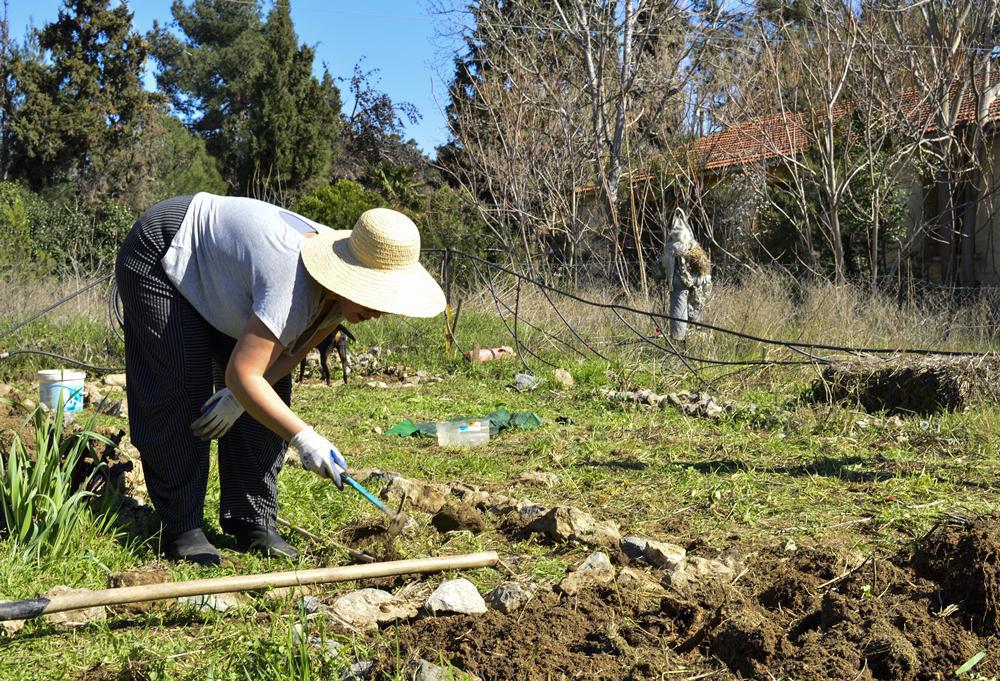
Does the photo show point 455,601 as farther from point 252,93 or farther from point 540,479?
point 252,93

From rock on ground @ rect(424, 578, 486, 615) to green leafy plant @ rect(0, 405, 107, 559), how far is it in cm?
135

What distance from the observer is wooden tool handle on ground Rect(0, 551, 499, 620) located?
239 cm

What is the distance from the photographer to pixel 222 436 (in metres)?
3.39

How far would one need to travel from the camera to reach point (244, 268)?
9.78 feet

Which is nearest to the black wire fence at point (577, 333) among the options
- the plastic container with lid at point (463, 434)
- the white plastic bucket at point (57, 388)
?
the white plastic bucket at point (57, 388)

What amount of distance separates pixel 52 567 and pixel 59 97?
21.7 m

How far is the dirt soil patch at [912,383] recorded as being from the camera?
20.3 ft

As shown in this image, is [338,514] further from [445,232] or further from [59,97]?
[59,97]

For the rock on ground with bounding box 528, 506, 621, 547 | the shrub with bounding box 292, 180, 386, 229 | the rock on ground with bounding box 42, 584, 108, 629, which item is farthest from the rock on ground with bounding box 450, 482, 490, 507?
the shrub with bounding box 292, 180, 386, 229

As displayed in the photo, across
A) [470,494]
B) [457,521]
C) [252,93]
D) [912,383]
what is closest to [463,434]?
[470,494]

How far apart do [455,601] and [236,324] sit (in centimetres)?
117

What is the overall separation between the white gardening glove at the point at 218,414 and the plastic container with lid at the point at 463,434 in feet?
8.64

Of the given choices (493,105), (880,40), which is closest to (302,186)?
(493,105)

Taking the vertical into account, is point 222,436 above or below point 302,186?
below
